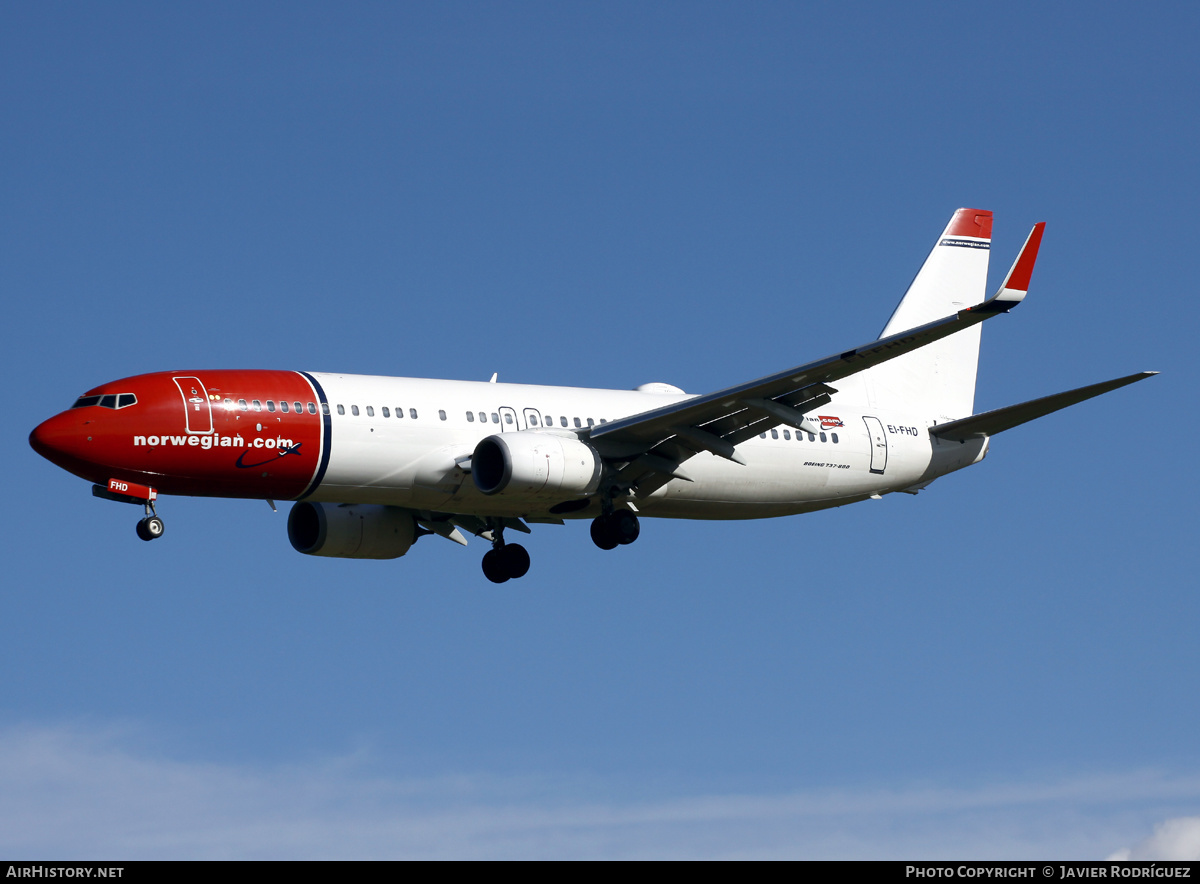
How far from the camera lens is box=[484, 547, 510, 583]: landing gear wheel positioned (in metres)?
46.8

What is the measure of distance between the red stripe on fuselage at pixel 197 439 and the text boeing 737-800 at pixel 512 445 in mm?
40

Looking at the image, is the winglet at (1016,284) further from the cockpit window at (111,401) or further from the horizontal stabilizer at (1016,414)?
the cockpit window at (111,401)

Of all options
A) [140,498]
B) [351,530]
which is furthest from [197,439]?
[351,530]

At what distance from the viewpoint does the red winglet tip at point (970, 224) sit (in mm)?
53188

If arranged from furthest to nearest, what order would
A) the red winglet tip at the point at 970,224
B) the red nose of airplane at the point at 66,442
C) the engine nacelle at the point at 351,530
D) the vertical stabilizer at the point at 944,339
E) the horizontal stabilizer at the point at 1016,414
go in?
the red winglet tip at the point at 970,224, the vertical stabilizer at the point at 944,339, the engine nacelle at the point at 351,530, the horizontal stabilizer at the point at 1016,414, the red nose of airplane at the point at 66,442

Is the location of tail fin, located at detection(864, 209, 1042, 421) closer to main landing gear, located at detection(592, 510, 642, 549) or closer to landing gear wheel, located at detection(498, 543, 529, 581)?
main landing gear, located at detection(592, 510, 642, 549)

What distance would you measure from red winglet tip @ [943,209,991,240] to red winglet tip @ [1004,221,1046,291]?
52.4 ft

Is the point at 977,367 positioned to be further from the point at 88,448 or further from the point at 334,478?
the point at 88,448

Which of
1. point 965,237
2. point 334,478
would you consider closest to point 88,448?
point 334,478

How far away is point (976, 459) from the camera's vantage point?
49.2 metres

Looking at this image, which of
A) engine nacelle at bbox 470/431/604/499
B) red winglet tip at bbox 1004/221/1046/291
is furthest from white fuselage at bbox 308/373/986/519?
red winglet tip at bbox 1004/221/1046/291

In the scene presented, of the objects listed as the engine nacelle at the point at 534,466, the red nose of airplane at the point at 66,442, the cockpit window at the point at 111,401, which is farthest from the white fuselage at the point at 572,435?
the red nose of airplane at the point at 66,442

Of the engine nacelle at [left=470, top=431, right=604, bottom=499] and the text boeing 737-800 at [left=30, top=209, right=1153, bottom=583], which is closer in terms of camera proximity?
the text boeing 737-800 at [left=30, top=209, right=1153, bottom=583]

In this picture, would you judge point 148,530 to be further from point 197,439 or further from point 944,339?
point 944,339
